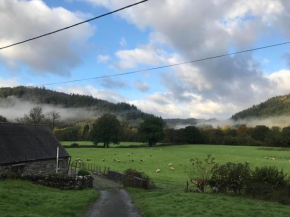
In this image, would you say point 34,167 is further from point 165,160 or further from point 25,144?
point 165,160

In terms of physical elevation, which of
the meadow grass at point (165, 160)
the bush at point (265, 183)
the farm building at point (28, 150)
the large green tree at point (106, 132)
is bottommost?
the meadow grass at point (165, 160)

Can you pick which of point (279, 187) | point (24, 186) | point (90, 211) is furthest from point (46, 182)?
point (279, 187)

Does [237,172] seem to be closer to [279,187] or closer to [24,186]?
[279,187]

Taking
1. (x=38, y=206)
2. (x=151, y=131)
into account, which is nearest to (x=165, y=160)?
(x=151, y=131)

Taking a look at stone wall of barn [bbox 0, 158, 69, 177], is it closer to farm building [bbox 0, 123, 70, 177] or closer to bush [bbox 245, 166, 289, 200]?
farm building [bbox 0, 123, 70, 177]

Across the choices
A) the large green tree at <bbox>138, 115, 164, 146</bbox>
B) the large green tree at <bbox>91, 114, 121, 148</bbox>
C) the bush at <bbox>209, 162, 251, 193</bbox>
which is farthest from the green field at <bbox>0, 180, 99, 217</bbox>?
the large green tree at <bbox>138, 115, 164, 146</bbox>

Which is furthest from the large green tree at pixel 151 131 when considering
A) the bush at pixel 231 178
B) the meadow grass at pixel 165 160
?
the bush at pixel 231 178

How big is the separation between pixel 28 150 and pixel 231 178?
2137cm

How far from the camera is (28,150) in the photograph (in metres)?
29.1

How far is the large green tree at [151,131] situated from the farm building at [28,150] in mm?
59057

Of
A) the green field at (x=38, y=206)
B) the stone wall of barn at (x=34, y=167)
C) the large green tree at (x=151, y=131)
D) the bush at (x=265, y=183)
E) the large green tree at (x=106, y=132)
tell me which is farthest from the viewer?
the large green tree at (x=151, y=131)

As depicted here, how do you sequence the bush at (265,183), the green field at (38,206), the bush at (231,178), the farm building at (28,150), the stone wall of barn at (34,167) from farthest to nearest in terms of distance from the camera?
the farm building at (28,150) < the stone wall of barn at (34,167) < the bush at (231,178) < the bush at (265,183) < the green field at (38,206)

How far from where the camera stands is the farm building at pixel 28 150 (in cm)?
2606

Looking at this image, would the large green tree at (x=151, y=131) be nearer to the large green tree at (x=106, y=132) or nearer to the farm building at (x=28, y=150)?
the large green tree at (x=106, y=132)
